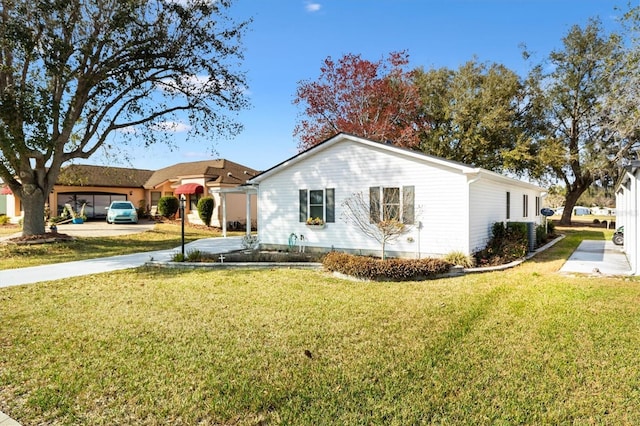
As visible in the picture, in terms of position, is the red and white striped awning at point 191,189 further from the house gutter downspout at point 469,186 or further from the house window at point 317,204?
the house gutter downspout at point 469,186

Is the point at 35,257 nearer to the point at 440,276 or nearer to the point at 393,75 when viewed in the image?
the point at 440,276

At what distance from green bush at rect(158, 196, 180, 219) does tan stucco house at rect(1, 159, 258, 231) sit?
621 millimetres

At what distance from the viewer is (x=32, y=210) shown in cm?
1585

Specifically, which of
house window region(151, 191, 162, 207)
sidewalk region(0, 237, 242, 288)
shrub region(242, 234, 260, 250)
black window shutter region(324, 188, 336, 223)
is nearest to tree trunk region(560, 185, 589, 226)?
black window shutter region(324, 188, 336, 223)

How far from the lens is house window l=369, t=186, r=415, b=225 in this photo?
11.6 m

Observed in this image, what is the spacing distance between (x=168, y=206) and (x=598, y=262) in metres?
25.4

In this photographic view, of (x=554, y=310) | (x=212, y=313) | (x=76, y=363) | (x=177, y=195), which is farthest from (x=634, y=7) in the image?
(x=177, y=195)

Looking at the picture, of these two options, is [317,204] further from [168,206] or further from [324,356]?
[168,206]

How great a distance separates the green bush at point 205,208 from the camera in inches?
982

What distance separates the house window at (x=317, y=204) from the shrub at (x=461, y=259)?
161 inches

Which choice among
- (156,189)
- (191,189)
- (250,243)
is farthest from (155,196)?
(250,243)

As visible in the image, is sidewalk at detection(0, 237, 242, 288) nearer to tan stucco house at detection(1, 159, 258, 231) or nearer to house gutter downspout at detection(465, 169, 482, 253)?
house gutter downspout at detection(465, 169, 482, 253)

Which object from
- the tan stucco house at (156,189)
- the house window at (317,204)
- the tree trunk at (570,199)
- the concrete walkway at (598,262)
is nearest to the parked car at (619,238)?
the concrete walkway at (598,262)

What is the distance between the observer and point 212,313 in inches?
250
